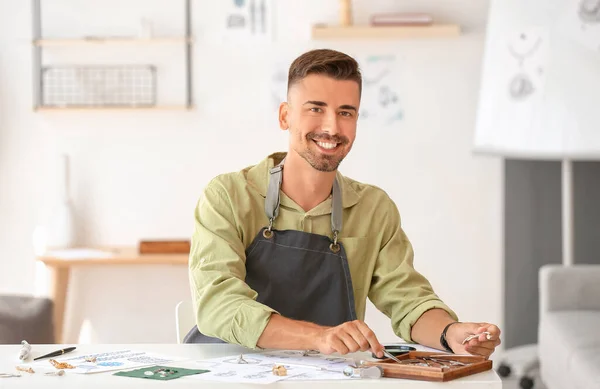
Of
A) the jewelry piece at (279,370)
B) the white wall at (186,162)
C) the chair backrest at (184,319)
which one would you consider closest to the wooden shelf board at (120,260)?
the white wall at (186,162)

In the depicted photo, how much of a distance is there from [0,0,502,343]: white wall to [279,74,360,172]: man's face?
2.30m

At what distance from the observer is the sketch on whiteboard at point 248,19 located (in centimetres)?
434

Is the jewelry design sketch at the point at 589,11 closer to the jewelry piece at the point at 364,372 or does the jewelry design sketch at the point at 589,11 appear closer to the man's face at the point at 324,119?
the man's face at the point at 324,119

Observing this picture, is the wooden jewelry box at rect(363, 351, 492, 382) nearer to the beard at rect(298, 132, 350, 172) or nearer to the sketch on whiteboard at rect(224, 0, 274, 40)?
the beard at rect(298, 132, 350, 172)

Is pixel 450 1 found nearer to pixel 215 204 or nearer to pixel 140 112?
pixel 140 112

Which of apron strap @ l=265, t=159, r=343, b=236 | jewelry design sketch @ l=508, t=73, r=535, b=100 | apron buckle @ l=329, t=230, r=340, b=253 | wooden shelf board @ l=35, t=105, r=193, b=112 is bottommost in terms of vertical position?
apron buckle @ l=329, t=230, r=340, b=253

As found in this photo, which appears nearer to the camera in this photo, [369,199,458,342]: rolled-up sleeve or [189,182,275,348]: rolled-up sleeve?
[189,182,275,348]: rolled-up sleeve

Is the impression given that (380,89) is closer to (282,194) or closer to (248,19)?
(248,19)

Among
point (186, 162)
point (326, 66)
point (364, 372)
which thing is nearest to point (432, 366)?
point (364, 372)

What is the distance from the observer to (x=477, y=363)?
1.62m

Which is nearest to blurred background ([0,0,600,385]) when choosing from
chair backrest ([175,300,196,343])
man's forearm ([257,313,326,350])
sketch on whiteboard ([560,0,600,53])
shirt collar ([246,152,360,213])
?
sketch on whiteboard ([560,0,600,53])

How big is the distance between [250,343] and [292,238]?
13.5 inches

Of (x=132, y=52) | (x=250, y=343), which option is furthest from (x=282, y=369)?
(x=132, y=52)

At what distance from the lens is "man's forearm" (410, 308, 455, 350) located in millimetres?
1890
